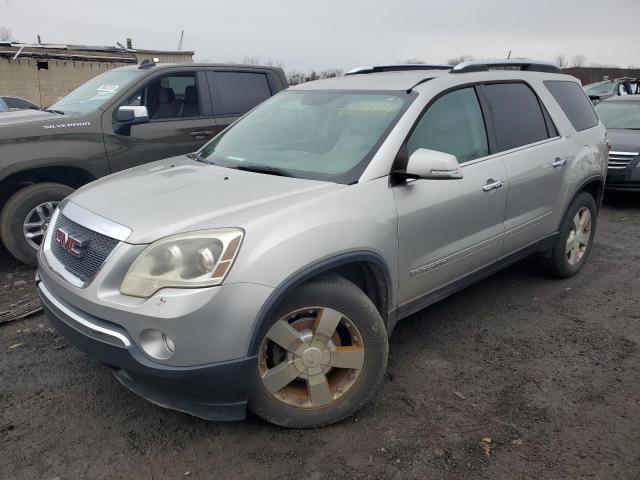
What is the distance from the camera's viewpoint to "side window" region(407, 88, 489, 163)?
10.6 ft

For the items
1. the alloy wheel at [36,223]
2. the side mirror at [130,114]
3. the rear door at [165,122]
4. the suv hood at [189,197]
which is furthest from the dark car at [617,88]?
the suv hood at [189,197]

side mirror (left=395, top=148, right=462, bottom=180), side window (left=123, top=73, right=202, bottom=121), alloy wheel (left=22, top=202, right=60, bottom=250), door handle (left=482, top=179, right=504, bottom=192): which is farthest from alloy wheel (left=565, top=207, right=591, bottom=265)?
alloy wheel (left=22, top=202, right=60, bottom=250)

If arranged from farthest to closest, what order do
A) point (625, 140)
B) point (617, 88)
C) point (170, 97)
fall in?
point (617, 88), point (625, 140), point (170, 97)

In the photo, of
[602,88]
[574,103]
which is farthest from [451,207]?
[602,88]

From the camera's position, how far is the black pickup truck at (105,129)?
15.7 feet

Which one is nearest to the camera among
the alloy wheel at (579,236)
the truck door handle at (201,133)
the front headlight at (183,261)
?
the front headlight at (183,261)

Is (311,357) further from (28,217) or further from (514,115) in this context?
(28,217)

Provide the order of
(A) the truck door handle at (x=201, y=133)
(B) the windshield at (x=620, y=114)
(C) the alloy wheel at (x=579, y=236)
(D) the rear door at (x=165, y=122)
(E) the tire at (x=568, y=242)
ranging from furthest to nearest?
1. (B) the windshield at (x=620, y=114)
2. (A) the truck door handle at (x=201, y=133)
3. (D) the rear door at (x=165, y=122)
4. (C) the alloy wheel at (x=579, y=236)
5. (E) the tire at (x=568, y=242)

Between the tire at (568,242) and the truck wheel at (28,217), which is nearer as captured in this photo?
the tire at (568,242)

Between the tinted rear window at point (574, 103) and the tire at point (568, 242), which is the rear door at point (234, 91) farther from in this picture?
the tire at point (568, 242)

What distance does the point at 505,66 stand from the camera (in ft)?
13.6

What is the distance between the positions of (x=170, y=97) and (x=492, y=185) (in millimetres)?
3734

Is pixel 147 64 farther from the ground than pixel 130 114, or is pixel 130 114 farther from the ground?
pixel 147 64

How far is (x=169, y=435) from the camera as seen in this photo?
8.66ft
